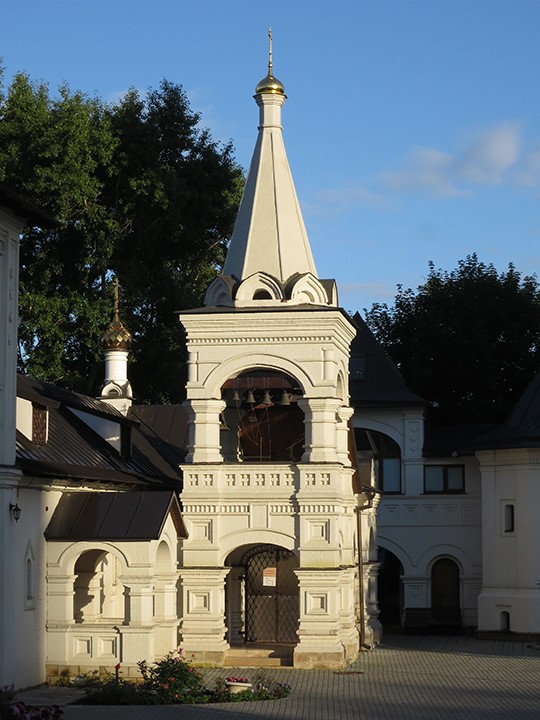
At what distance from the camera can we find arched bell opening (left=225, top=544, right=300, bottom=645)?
2589 centimetres

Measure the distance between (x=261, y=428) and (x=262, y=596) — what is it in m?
3.42

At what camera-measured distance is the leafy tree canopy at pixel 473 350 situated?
A: 40.2 meters

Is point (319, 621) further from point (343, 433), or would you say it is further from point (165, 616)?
point (343, 433)

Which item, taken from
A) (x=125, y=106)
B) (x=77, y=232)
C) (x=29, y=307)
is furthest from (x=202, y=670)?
(x=125, y=106)

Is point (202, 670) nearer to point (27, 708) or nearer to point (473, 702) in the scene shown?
point (473, 702)

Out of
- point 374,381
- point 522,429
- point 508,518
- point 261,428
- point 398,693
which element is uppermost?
point 374,381

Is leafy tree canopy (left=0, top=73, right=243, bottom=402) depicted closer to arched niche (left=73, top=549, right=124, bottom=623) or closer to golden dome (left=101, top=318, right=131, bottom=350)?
golden dome (left=101, top=318, right=131, bottom=350)

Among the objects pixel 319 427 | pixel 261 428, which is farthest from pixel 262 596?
pixel 319 427

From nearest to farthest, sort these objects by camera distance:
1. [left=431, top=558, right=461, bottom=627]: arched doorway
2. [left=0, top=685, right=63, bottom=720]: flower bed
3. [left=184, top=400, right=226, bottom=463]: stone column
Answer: [left=0, top=685, right=63, bottom=720]: flower bed < [left=184, top=400, right=226, bottom=463]: stone column < [left=431, top=558, right=461, bottom=627]: arched doorway

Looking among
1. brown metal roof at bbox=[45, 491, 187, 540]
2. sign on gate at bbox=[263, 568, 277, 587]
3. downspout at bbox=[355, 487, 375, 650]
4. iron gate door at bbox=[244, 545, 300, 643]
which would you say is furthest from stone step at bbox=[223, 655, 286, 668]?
brown metal roof at bbox=[45, 491, 187, 540]

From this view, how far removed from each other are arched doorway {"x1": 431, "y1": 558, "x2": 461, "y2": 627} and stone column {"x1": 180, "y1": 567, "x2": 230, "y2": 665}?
11171 mm

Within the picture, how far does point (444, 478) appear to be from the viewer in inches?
1361

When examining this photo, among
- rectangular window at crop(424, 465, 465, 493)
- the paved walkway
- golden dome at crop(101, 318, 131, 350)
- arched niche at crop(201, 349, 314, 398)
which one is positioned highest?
golden dome at crop(101, 318, 131, 350)

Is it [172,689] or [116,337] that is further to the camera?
[116,337]
